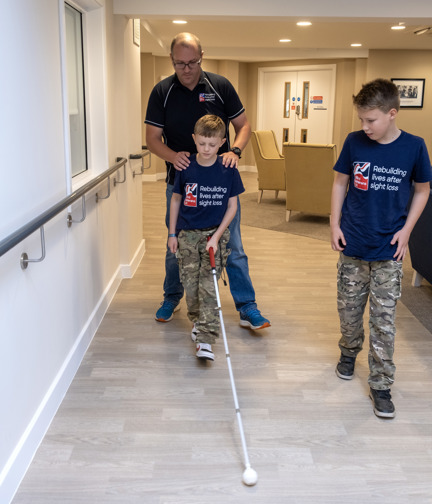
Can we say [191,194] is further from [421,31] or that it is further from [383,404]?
[421,31]

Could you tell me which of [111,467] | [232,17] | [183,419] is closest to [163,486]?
[111,467]

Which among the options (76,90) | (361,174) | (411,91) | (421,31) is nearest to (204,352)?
(361,174)

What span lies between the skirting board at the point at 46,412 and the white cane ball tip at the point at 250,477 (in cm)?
81

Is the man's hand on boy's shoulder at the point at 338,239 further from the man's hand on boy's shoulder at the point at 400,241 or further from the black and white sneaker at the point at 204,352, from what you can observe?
the black and white sneaker at the point at 204,352

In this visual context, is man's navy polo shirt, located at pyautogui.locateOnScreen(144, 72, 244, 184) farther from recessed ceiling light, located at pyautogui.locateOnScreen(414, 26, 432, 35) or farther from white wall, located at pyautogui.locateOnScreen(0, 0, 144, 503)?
recessed ceiling light, located at pyautogui.locateOnScreen(414, 26, 432, 35)

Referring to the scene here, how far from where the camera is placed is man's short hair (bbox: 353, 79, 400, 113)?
90.0 inches

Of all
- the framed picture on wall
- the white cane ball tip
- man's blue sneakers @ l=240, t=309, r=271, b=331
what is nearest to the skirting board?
the white cane ball tip

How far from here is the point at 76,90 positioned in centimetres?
333

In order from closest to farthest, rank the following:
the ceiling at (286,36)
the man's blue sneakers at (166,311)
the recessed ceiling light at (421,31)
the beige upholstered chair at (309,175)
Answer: the man's blue sneakers at (166,311), the beige upholstered chair at (309,175), the ceiling at (286,36), the recessed ceiling light at (421,31)

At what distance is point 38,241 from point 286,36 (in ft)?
21.7

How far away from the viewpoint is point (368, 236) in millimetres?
2438

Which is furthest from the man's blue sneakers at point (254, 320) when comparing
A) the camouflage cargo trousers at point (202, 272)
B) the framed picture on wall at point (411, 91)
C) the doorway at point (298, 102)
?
the doorway at point (298, 102)

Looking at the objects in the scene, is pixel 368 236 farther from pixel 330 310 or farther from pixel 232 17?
pixel 232 17

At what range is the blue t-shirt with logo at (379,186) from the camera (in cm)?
237
